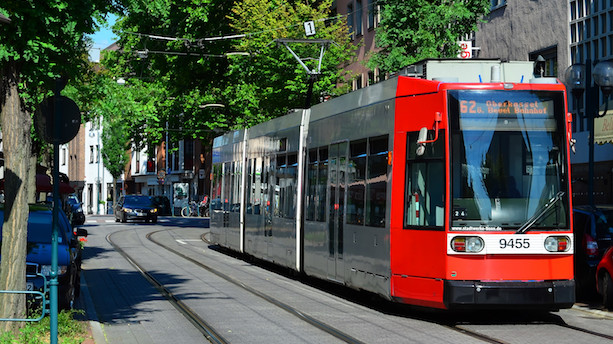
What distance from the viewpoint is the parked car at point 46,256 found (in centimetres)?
1389

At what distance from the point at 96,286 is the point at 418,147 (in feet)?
26.3

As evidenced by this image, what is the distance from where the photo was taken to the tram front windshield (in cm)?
1306

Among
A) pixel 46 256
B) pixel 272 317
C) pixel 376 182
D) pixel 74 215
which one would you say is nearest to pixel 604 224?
pixel 376 182

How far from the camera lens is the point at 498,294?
1283 cm

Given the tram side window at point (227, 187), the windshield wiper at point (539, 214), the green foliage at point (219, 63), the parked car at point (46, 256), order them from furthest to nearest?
1. the green foliage at point (219, 63)
2. the tram side window at point (227, 187)
3. the parked car at point (46, 256)
4. the windshield wiper at point (539, 214)

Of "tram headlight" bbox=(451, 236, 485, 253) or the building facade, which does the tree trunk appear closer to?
"tram headlight" bbox=(451, 236, 485, 253)

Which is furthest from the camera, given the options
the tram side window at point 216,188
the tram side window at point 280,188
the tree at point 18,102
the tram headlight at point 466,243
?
the tram side window at point 216,188

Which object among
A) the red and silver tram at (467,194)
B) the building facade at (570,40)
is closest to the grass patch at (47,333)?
the red and silver tram at (467,194)

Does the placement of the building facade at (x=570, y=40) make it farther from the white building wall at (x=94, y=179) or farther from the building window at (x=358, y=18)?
the white building wall at (x=94, y=179)

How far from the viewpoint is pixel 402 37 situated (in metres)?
26.7

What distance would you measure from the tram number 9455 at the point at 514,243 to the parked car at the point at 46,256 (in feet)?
18.1

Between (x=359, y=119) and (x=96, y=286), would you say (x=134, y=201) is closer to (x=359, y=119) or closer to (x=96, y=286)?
(x=96, y=286)

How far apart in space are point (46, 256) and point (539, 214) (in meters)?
Answer: 6.50

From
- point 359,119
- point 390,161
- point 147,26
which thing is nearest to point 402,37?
point 359,119
